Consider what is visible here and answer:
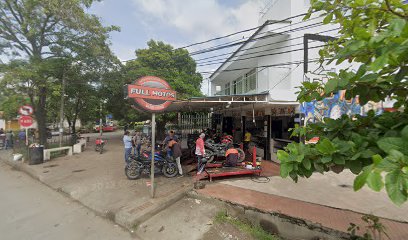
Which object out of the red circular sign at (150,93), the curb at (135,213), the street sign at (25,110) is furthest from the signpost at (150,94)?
the street sign at (25,110)

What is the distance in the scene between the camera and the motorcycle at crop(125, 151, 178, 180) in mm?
7531

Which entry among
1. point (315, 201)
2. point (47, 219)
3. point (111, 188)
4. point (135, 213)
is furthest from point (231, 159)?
point (47, 219)

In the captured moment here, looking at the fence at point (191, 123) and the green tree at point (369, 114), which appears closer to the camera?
the green tree at point (369, 114)

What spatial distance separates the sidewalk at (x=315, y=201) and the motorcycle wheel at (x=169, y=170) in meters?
1.72

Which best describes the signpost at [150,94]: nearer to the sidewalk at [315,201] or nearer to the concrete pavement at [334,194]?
the sidewalk at [315,201]

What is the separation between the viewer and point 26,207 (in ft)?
18.4

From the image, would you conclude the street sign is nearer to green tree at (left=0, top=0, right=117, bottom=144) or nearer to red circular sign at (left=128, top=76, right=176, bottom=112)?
green tree at (left=0, top=0, right=117, bottom=144)

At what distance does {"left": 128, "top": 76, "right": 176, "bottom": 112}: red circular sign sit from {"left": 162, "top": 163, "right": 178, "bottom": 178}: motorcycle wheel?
2924 mm

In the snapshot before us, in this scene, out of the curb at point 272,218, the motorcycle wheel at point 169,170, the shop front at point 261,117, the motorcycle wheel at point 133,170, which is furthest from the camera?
the shop front at point 261,117

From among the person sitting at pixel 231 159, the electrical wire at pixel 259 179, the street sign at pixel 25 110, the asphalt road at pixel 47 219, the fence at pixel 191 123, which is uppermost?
the street sign at pixel 25 110

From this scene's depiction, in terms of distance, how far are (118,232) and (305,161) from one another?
4435 mm

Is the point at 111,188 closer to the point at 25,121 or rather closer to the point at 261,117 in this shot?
the point at 25,121

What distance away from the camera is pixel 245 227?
445 cm

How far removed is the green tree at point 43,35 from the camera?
10.9 m
